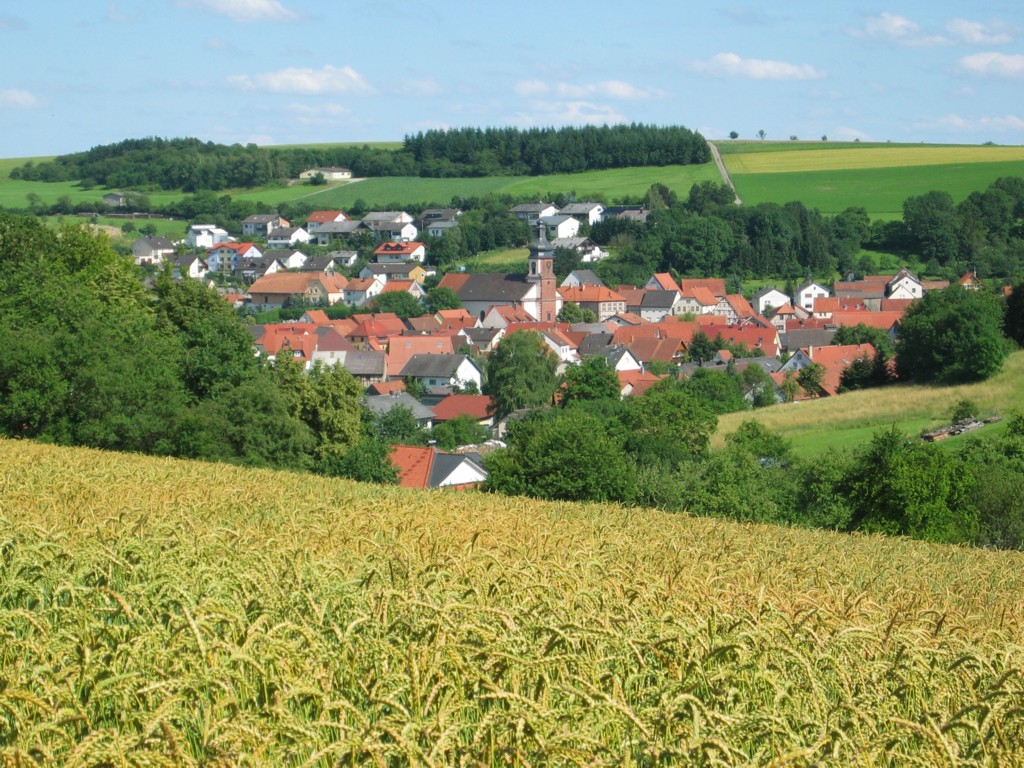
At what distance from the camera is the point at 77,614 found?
4.93 meters

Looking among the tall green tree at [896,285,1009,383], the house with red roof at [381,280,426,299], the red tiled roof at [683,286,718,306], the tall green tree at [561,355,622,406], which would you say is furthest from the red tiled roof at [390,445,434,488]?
the house with red roof at [381,280,426,299]

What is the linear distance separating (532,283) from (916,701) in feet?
356

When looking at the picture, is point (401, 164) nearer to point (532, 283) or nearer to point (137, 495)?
point (532, 283)

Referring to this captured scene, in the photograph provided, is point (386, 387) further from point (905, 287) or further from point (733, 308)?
point (905, 287)

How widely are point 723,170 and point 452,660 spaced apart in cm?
16424

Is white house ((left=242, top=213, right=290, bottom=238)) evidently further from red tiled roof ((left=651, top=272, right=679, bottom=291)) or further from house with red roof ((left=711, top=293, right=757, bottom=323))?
house with red roof ((left=711, top=293, right=757, bottom=323))

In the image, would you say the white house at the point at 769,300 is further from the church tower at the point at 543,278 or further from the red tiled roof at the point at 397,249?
the red tiled roof at the point at 397,249

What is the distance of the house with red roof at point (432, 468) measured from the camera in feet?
103

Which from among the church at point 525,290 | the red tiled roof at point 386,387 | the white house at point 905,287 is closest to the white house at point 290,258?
the church at point 525,290

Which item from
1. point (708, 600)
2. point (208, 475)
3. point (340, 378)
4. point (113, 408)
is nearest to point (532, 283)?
point (340, 378)

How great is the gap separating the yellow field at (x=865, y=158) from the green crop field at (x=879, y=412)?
361ft

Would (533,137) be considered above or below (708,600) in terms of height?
above

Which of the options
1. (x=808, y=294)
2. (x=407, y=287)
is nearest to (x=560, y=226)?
(x=407, y=287)

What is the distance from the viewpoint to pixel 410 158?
615 feet
